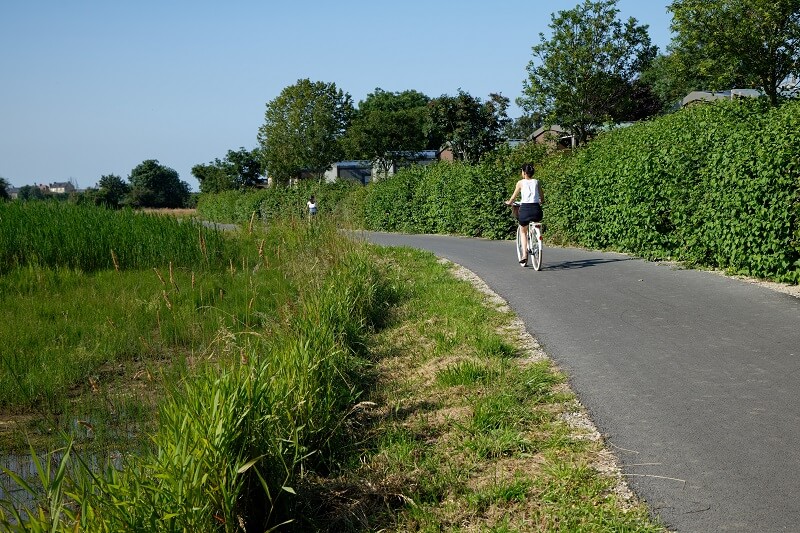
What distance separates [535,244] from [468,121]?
4283cm

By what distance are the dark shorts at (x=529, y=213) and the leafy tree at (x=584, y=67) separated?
38680mm

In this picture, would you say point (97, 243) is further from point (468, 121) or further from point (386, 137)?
point (386, 137)

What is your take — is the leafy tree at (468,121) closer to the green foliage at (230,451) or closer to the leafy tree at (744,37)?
the leafy tree at (744,37)

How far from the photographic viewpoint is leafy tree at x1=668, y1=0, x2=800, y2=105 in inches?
1665

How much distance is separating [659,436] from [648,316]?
4.38m

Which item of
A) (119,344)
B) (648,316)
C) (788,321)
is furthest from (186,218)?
(788,321)

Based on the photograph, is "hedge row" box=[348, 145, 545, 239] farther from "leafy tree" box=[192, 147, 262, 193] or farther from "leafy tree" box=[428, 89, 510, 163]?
"leafy tree" box=[192, 147, 262, 193]

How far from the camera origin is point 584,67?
52281 mm

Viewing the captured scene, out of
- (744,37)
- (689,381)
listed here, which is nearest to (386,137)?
(744,37)

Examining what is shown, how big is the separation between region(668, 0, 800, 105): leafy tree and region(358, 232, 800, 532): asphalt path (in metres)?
35.6

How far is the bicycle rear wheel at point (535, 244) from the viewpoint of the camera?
14539 mm

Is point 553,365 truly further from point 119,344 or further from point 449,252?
point 449,252

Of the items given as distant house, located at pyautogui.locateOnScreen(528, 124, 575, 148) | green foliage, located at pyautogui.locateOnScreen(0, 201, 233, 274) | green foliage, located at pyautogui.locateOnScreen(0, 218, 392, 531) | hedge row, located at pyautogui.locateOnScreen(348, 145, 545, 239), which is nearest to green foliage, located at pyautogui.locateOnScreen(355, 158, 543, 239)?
hedge row, located at pyautogui.locateOnScreen(348, 145, 545, 239)

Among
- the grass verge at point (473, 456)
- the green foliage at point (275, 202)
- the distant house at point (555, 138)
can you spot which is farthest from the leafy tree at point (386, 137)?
the grass verge at point (473, 456)
